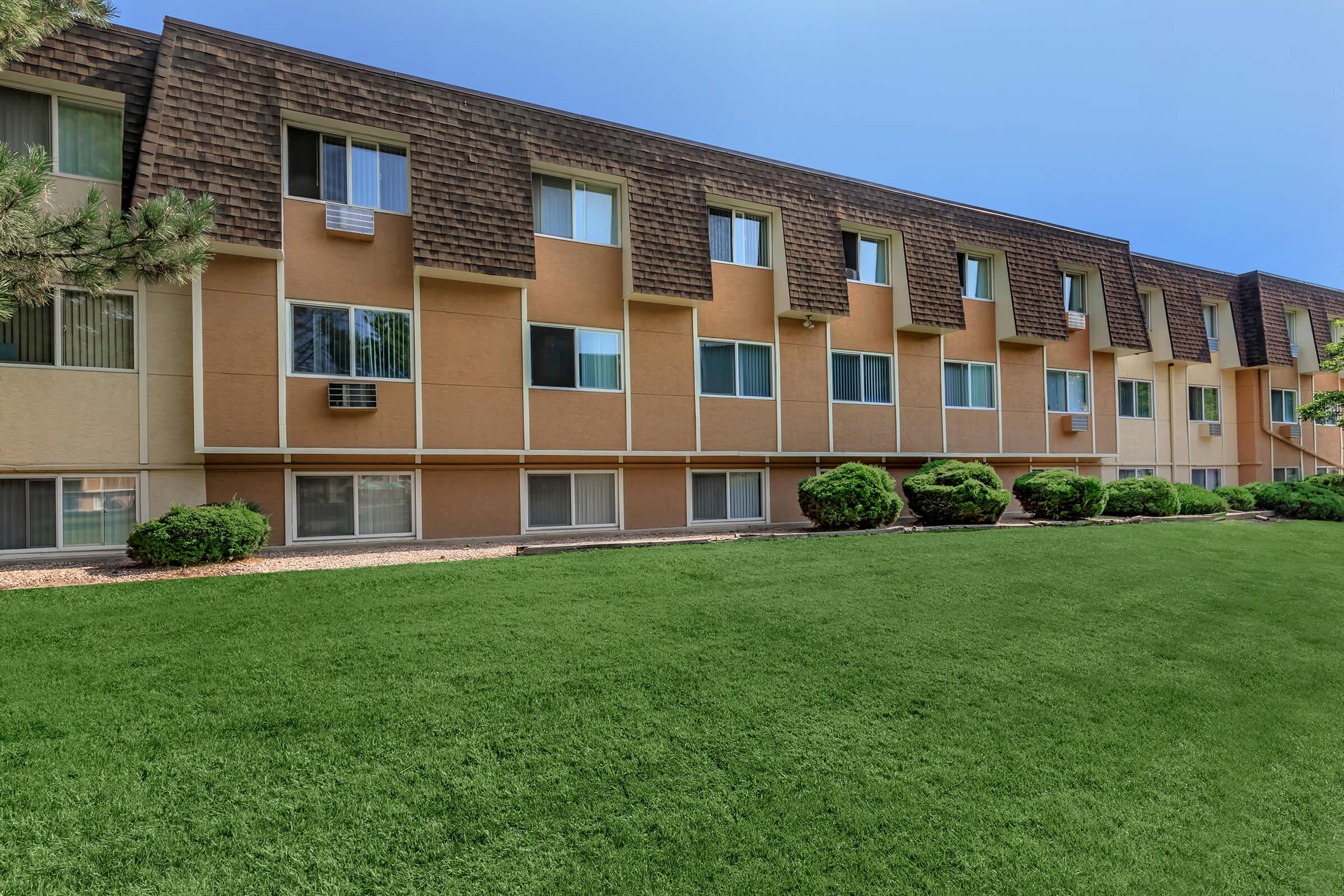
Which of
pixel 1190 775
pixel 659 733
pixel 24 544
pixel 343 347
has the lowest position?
pixel 1190 775

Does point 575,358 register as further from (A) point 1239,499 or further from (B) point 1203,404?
(B) point 1203,404

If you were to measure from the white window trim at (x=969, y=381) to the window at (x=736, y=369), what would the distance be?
5389mm

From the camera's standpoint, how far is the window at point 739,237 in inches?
595

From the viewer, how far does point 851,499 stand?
1296cm

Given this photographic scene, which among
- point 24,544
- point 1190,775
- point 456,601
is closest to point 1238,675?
point 1190,775

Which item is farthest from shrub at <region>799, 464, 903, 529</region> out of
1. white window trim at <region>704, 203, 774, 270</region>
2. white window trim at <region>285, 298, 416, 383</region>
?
white window trim at <region>285, 298, 416, 383</region>

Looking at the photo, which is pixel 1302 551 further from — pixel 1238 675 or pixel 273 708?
pixel 273 708

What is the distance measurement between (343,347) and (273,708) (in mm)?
8565

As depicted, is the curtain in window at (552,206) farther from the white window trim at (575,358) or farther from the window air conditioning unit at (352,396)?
the window air conditioning unit at (352,396)

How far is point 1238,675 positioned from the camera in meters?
6.17

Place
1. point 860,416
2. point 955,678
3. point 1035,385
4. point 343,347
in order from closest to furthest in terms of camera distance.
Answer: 1. point 955,678
2. point 343,347
3. point 860,416
4. point 1035,385

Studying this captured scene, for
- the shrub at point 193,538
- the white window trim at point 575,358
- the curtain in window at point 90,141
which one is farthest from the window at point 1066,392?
the curtain in window at point 90,141

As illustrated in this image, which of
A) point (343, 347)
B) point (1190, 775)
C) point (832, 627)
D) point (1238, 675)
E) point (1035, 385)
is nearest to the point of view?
point (1190, 775)

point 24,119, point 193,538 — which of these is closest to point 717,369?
point 193,538
